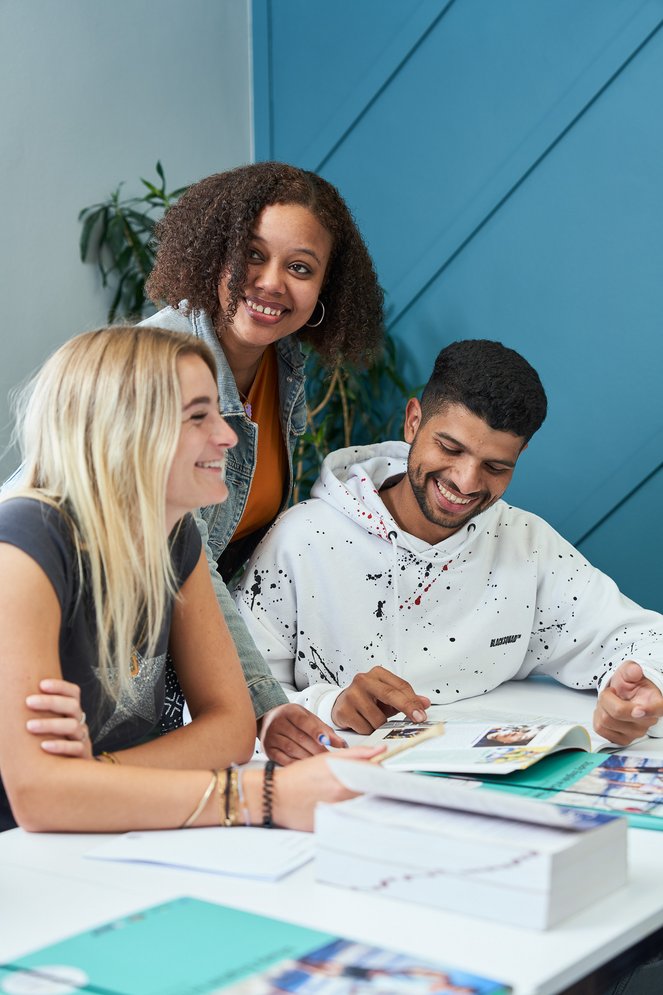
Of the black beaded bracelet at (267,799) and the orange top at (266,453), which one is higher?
the orange top at (266,453)

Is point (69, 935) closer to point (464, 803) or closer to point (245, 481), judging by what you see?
point (464, 803)

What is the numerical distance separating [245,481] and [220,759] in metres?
0.79

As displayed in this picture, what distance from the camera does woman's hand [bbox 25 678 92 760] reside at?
4.01 ft

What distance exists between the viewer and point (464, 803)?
3.43 feet

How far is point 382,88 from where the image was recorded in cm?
337

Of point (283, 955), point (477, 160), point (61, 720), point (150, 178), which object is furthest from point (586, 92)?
point (283, 955)

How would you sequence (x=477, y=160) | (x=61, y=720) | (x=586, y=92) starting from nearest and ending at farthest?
1. (x=61, y=720)
2. (x=586, y=92)
3. (x=477, y=160)

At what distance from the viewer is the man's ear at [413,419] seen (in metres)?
2.26

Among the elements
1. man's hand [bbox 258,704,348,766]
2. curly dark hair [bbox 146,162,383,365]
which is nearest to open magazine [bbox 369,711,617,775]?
man's hand [bbox 258,704,348,766]

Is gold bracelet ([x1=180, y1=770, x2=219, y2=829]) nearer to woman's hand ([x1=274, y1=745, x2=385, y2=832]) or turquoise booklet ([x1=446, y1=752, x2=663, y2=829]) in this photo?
woman's hand ([x1=274, y1=745, x2=385, y2=832])

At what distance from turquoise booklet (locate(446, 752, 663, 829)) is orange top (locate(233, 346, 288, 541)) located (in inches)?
34.7

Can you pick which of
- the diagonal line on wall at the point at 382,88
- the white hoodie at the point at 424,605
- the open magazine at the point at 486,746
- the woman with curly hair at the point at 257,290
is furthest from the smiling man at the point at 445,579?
the diagonal line on wall at the point at 382,88

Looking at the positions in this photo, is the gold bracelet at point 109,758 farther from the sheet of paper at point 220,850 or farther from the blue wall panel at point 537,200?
the blue wall panel at point 537,200

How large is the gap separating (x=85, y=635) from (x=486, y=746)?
0.53m
